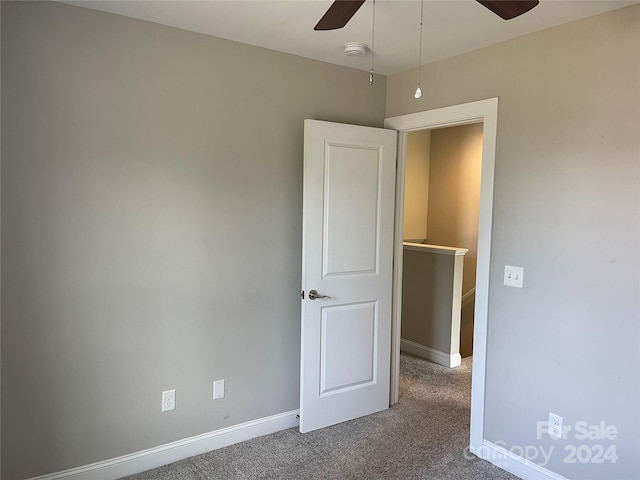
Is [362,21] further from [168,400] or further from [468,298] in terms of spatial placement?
[468,298]

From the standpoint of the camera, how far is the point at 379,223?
3086 millimetres

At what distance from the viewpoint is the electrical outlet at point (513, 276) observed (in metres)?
2.45

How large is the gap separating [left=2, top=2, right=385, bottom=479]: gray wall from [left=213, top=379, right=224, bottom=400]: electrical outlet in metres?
0.05

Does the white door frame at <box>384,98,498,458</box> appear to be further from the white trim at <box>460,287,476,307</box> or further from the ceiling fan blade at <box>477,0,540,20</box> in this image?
the white trim at <box>460,287,476,307</box>

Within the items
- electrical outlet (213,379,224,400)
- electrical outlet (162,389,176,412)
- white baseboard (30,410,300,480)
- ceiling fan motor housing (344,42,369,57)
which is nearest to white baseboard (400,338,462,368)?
white baseboard (30,410,300,480)

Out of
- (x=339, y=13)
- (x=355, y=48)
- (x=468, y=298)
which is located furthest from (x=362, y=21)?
(x=468, y=298)

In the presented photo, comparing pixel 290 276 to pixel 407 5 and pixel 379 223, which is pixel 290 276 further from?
pixel 407 5

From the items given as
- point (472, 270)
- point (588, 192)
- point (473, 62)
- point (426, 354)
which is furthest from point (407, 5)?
point (472, 270)

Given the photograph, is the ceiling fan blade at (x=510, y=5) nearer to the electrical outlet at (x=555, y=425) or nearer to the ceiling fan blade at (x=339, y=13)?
the ceiling fan blade at (x=339, y=13)

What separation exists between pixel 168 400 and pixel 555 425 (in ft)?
6.97

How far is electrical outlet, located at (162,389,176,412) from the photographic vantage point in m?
2.52

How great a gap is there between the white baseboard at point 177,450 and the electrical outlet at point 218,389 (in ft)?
0.73

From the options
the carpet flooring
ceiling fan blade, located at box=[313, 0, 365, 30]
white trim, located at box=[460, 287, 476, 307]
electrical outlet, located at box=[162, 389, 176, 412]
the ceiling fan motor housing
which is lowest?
the carpet flooring

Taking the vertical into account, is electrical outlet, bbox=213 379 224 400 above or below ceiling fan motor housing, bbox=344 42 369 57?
below
